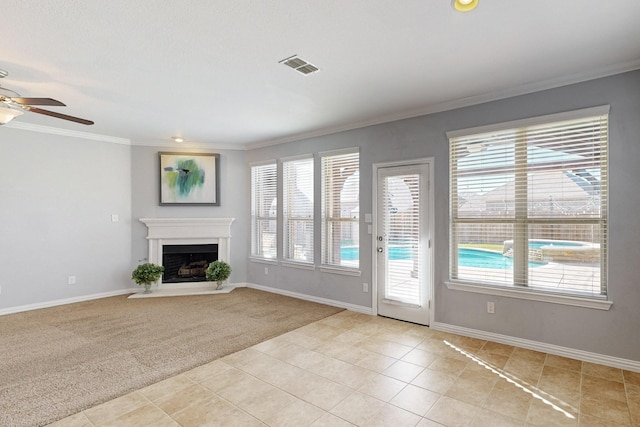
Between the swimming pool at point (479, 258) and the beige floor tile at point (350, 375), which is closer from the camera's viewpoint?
the beige floor tile at point (350, 375)

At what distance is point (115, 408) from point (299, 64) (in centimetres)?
298

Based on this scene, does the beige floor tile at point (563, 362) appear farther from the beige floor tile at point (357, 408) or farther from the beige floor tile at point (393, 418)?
the beige floor tile at point (357, 408)

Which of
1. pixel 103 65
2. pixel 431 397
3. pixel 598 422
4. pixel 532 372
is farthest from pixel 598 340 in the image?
pixel 103 65

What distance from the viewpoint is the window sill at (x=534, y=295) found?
2.92 meters

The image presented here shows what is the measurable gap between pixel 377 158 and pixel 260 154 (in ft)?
7.93

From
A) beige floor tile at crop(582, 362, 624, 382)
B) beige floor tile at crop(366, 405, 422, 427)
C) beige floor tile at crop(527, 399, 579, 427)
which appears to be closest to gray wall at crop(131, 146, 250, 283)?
beige floor tile at crop(366, 405, 422, 427)

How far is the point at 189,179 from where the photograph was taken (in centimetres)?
586

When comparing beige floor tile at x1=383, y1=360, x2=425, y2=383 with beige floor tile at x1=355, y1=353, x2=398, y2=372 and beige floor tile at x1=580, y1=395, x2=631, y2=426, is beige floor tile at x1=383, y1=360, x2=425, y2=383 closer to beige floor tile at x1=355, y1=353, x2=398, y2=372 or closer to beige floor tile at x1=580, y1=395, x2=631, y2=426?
beige floor tile at x1=355, y1=353, x2=398, y2=372

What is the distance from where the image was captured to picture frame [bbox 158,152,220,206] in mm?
5773

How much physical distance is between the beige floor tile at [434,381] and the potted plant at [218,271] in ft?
12.7

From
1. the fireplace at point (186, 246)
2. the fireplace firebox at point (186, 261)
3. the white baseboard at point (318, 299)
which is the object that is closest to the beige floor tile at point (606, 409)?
the white baseboard at point (318, 299)

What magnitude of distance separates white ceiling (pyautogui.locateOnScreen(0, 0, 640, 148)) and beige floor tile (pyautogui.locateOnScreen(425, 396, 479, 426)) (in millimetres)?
2659

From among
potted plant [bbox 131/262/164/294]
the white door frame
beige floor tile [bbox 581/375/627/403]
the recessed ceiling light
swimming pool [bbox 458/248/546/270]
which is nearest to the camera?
the recessed ceiling light

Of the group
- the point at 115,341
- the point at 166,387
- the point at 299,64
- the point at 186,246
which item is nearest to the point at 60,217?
the point at 186,246
